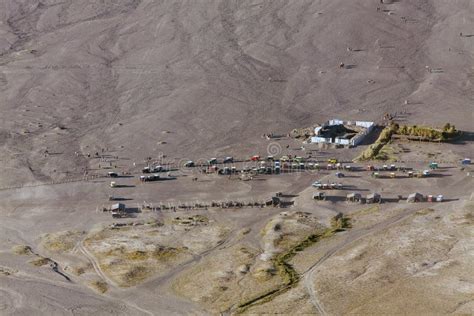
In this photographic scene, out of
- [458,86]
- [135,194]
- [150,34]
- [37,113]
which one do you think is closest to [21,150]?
[37,113]

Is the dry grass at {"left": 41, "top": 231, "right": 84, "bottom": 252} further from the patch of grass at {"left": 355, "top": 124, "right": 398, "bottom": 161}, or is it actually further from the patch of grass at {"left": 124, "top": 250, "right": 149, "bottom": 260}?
the patch of grass at {"left": 355, "top": 124, "right": 398, "bottom": 161}

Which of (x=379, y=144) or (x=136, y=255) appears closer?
(x=136, y=255)

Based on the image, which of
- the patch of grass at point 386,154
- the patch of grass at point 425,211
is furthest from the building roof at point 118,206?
the patch of grass at point 386,154

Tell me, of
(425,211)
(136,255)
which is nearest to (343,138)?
(425,211)

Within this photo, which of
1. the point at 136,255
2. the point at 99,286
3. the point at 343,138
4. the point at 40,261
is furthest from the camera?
the point at 343,138

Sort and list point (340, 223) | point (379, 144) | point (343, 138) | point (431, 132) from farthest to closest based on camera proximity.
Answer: point (343, 138) < point (431, 132) < point (379, 144) < point (340, 223)

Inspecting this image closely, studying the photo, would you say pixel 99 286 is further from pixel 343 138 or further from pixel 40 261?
pixel 343 138

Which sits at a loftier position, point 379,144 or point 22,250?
point 379,144

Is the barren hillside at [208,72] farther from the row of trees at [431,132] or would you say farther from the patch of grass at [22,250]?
the patch of grass at [22,250]

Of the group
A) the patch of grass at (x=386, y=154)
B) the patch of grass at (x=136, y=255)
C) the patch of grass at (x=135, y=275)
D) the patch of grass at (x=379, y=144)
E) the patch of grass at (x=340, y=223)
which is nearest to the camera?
the patch of grass at (x=135, y=275)
